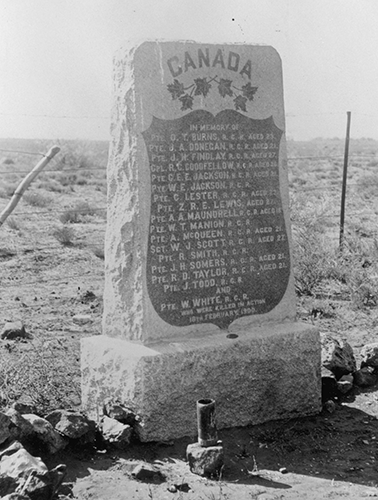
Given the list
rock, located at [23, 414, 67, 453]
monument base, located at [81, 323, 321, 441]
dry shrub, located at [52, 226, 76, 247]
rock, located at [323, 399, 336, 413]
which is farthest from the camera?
dry shrub, located at [52, 226, 76, 247]

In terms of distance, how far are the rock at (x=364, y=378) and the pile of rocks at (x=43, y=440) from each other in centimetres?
195

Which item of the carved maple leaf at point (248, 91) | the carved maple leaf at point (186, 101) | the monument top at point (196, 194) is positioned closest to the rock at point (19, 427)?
the monument top at point (196, 194)

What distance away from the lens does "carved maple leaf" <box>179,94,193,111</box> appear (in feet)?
16.7

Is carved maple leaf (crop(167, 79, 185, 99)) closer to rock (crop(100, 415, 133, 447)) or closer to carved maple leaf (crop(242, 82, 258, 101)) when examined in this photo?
carved maple leaf (crop(242, 82, 258, 101))

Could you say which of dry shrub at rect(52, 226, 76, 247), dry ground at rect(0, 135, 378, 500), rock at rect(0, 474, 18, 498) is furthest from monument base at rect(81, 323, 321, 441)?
dry shrub at rect(52, 226, 76, 247)

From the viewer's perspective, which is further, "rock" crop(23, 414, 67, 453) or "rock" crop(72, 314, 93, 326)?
"rock" crop(72, 314, 93, 326)

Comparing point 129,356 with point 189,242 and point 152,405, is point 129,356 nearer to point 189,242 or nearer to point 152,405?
point 152,405

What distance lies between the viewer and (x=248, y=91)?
5387 millimetres

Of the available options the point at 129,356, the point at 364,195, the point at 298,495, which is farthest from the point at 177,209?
the point at 364,195

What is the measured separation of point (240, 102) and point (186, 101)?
0.43m

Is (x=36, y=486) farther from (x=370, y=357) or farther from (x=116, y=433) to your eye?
(x=370, y=357)

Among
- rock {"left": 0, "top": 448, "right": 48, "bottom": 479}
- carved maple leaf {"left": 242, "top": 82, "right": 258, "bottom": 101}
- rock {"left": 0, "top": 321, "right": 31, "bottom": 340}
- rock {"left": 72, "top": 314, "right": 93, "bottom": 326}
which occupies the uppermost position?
carved maple leaf {"left": 242, "top": 82, "right": 258, "bottom": 101}

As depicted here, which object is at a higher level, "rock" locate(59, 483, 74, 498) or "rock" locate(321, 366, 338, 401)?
"rock" locate(321, 366, 338, 401)

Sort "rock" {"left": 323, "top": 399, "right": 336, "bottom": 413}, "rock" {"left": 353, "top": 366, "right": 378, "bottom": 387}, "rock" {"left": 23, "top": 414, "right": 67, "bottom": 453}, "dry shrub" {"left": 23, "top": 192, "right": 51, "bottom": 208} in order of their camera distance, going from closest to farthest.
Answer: "rock" {"left": 23, "top": 414, "right": 67, "bottom": 453} → "rock" {"left": 323, "top": 399, "right": 336, "bottom": 413} → "rock" {"left": 353, "top": 366, "right": 378, "bottom": 387} → "dry shrub" {"left": 23, "top": 192, "right": 51, "bottom": 208}
